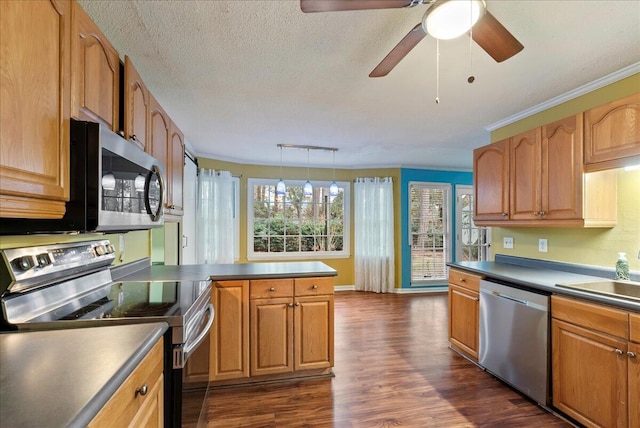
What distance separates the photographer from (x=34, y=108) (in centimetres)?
93

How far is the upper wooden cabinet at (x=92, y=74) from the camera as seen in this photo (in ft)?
3.68

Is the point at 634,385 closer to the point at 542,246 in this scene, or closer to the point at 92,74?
the point at 542,246

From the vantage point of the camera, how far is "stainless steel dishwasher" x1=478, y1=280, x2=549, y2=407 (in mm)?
2000

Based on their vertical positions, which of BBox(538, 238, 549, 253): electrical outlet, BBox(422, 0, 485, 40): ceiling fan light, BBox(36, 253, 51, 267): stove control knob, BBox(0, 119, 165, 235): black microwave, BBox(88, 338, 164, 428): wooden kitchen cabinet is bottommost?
BBox(88, 338, 164, 428): wooden kitchen cabinet

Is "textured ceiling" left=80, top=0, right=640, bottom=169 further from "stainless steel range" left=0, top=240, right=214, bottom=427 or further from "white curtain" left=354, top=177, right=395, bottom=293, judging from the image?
"white curtain" left=354, top=177, right=395, bottom=293

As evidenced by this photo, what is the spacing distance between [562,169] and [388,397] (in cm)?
209

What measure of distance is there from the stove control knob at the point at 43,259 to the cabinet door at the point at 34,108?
395mm

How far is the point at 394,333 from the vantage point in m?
3.45

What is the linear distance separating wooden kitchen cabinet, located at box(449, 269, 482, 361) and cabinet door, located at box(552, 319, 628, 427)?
682 mm

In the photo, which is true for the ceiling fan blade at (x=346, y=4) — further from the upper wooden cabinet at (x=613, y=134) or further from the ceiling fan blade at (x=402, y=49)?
the upper wooden cabinet at (x=613, y=134)

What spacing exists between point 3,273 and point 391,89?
7.94 ft

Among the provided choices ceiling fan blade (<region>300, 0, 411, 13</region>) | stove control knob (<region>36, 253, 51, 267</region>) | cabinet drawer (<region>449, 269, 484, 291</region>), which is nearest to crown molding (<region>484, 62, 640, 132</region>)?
cabinet drawer (<region>449, 269, 484, 291</region>)

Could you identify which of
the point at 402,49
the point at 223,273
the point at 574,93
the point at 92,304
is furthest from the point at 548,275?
the point at 92,304

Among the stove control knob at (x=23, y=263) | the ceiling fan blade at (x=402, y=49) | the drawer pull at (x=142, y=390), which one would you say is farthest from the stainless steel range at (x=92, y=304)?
the ceiling fan blade at (x=402, y=49)
